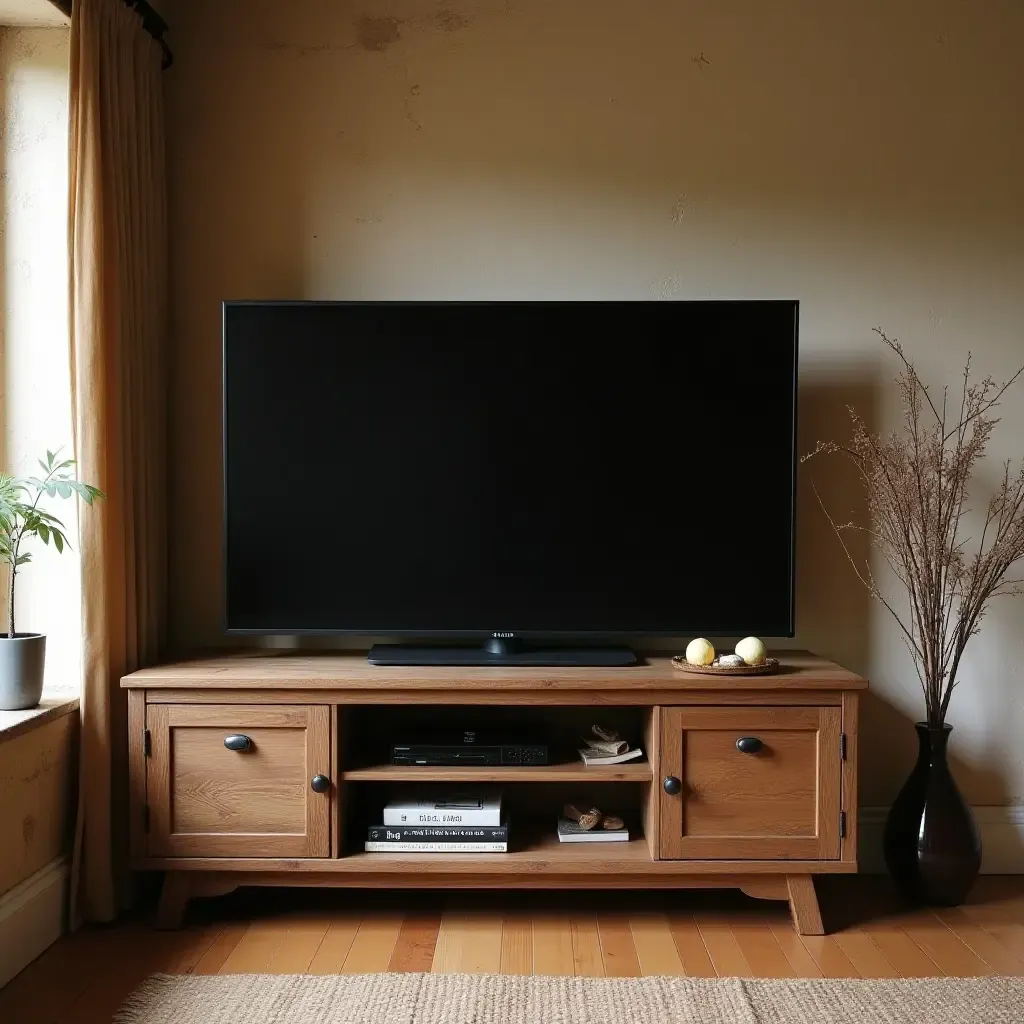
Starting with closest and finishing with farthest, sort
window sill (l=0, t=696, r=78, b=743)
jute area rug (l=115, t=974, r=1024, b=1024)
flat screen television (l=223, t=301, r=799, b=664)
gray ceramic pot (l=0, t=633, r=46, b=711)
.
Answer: jute area rug (l=115, t=974, r=1024, b=1024) → window sill (l=0, t=696, r=78, b=743) → gray ceramic pot (l=0, t=633, r=46, b=711) → flat screen television (l=223, t=301, r=799, b=664)

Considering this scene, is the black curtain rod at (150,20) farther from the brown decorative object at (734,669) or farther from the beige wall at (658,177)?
the brown decorative object at (734,669)

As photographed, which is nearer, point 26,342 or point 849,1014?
point 849,1014

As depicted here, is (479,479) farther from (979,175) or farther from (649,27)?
(979,175)

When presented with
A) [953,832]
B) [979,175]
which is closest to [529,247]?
[979,175]

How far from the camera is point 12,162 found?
2535 mm

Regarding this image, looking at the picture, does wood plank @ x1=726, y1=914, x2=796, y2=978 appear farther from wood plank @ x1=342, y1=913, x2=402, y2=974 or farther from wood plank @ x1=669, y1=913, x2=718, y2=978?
wood plank @ x1=342, y1=913, x2=402, y2=974

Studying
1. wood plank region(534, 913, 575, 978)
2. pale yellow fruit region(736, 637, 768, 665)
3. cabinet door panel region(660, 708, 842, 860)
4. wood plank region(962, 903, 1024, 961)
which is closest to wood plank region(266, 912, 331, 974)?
wood plank region(534, 913, 575, 978)

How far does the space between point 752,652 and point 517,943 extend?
890 mm

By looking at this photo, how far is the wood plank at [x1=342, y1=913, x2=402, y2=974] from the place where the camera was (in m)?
2.20

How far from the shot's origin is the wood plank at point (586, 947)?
2.19m

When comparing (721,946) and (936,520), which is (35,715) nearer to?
(721,946)

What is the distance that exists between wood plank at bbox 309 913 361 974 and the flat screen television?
0.68 meters

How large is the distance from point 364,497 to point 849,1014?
1616 millimetres

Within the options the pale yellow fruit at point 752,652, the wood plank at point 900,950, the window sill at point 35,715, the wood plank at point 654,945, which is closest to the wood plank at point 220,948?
the window sill at point 35,715
